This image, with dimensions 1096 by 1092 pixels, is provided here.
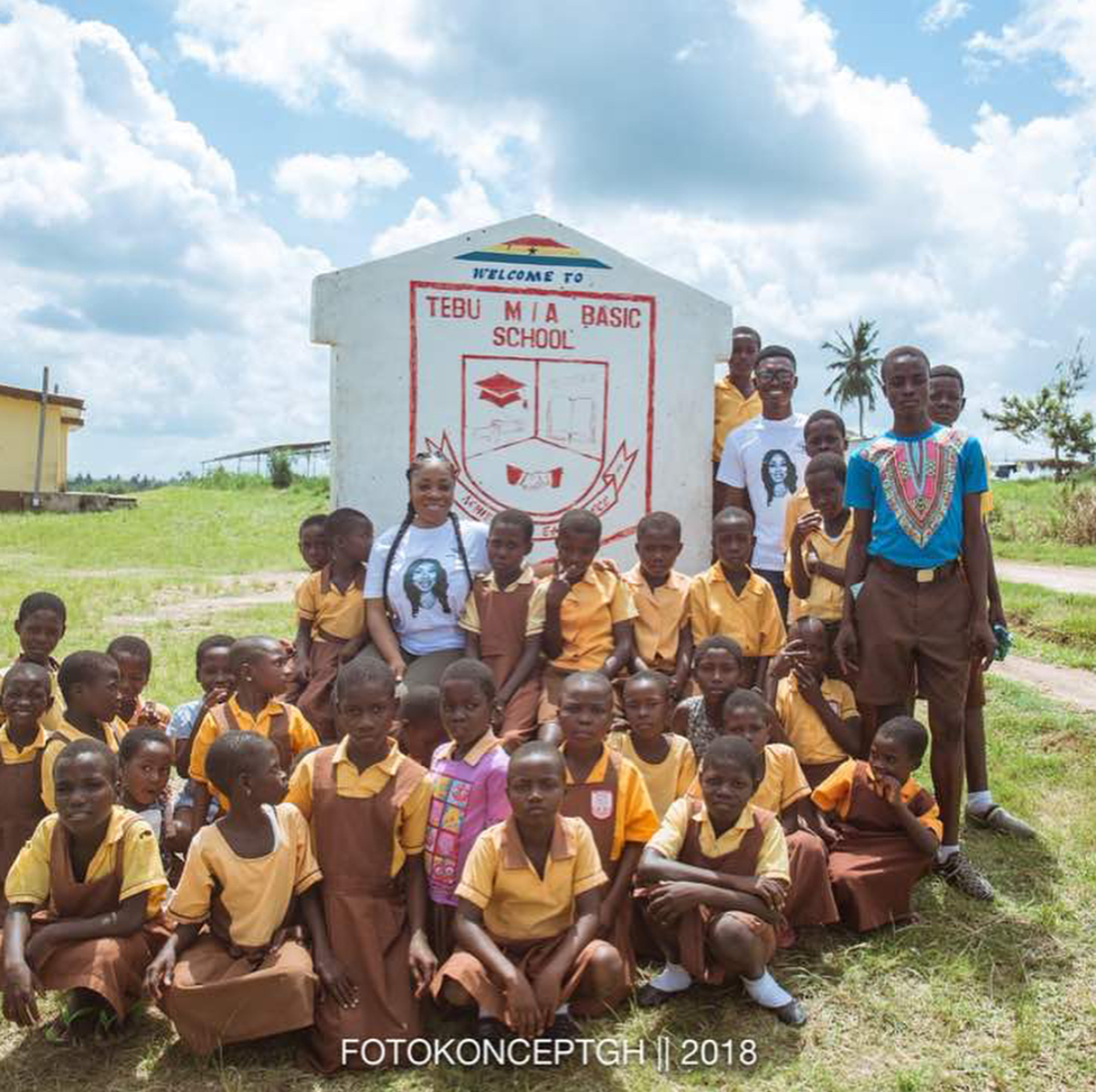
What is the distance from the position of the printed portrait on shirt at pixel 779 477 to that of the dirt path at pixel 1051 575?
672cm

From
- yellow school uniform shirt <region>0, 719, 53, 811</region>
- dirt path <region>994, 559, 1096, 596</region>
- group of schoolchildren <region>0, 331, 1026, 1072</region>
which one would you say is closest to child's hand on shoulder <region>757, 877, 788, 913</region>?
group of schoolchildren <region>0, 331, 1026, 1072</region>

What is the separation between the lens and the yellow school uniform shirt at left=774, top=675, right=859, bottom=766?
151 inches

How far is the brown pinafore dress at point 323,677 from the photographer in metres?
4.18

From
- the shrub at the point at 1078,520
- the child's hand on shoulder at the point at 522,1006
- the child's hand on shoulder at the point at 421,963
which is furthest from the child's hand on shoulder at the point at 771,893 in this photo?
the shrub at the point at 1078,520

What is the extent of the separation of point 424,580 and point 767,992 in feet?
6.55

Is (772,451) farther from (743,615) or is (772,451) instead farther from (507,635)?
(507,635)

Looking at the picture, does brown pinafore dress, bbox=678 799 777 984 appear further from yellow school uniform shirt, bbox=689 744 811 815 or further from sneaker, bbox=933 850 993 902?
sneaker, bbox=933 850 993 902

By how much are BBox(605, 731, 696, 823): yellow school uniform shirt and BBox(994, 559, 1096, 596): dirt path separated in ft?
26.8

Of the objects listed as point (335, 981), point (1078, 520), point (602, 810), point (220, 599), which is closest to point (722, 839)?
point (602, 810)

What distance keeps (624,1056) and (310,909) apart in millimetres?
904

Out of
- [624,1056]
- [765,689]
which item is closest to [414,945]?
[624,1056]

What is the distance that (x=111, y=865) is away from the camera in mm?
2857

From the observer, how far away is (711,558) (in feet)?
17.8

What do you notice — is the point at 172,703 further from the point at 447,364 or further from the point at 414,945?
the point at 414,945
